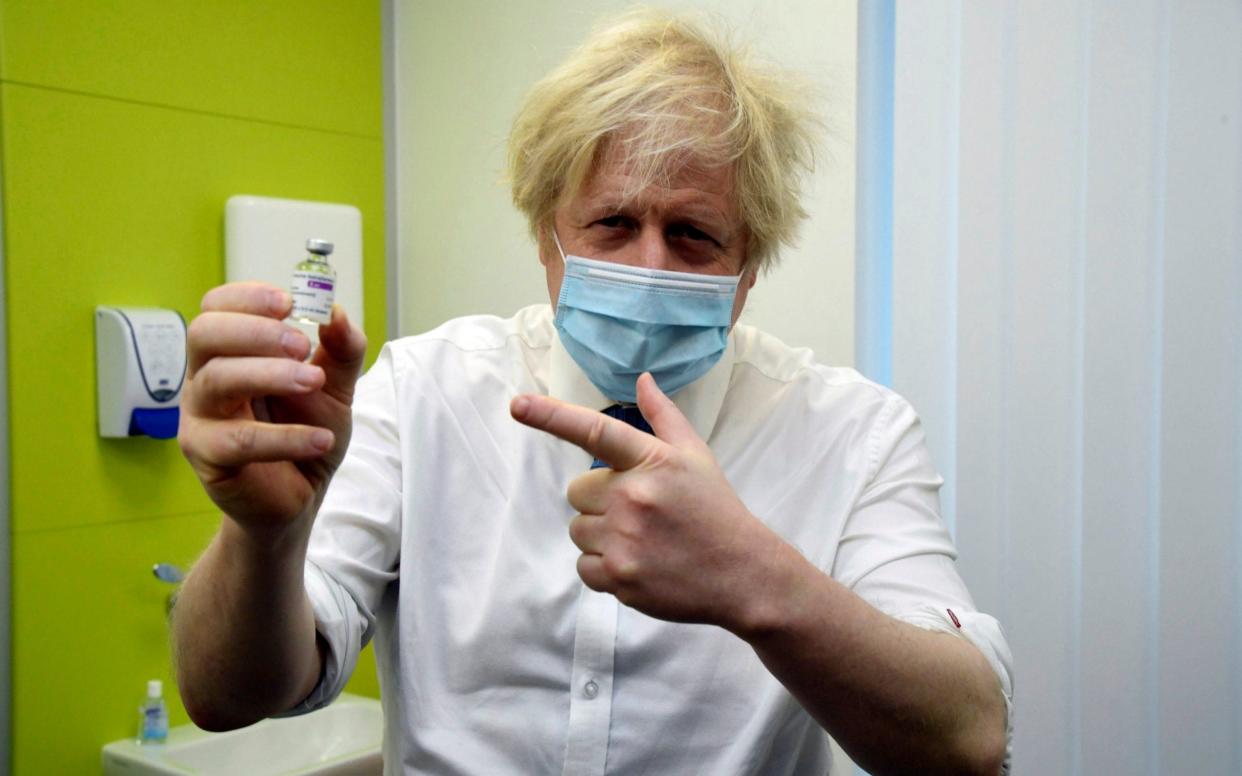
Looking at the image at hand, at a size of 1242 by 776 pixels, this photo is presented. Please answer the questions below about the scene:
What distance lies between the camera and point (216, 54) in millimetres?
2238

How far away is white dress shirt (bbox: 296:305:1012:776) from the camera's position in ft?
4.06

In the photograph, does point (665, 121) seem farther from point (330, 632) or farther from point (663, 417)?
point (330, 632)

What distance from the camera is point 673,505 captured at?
84 centimetres

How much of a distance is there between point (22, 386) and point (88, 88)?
1.89 ft

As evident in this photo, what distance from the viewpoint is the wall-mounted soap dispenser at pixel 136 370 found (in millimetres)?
2014

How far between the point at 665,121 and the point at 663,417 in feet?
1.54

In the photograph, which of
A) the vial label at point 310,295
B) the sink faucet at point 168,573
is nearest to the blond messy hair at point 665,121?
the vial label at point 310,295

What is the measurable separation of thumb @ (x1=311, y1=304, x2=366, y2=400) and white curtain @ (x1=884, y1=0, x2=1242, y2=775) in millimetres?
1244

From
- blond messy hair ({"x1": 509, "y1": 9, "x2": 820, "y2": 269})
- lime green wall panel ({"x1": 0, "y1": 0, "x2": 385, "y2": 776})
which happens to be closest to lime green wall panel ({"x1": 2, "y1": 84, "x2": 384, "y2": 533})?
lime green wall panel ({"x1": 0, "y1": 0, "x2": 385, "y2": 776})

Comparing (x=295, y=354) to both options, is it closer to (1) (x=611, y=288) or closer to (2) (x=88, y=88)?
(1) (x=611, y=288)

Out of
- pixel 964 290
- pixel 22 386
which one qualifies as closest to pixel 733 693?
pixel 964 290

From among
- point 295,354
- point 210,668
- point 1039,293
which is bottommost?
point 210,668

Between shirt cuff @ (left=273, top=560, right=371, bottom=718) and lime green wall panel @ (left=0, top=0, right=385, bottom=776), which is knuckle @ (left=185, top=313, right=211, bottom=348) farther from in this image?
lime green wall panel @ (left=0, top=0, right=385, bottom=776)

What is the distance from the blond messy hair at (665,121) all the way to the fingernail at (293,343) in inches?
20.6
